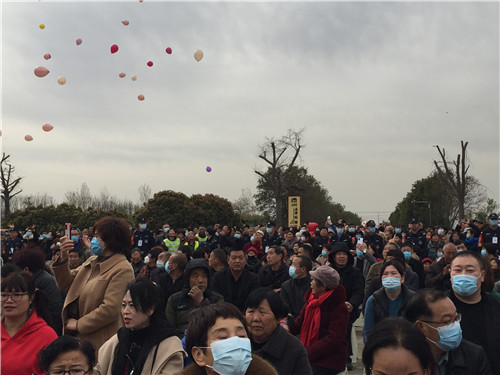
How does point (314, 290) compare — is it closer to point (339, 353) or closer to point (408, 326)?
point (339, 353)

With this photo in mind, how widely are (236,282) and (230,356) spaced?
4.90 m

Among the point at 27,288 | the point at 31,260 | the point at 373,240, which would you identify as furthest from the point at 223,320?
the point at 373,240

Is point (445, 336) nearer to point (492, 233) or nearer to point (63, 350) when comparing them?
point (63, 350)

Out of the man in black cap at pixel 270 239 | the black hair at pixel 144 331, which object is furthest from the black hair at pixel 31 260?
the man in black cap at pixel 270 239

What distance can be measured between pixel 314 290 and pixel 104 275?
2118 millimetres

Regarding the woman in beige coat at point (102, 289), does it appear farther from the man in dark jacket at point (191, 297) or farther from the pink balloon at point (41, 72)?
the pink balloon at point (41, 72)

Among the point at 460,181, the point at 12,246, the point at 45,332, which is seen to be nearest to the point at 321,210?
the point at 460,181

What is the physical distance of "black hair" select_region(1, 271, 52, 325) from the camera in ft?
13.2

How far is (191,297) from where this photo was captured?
5621mm

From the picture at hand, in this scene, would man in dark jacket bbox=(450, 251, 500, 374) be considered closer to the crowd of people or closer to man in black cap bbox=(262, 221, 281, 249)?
the crowd of people

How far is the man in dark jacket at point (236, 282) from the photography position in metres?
7.44

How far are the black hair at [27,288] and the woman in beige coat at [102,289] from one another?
30 cm

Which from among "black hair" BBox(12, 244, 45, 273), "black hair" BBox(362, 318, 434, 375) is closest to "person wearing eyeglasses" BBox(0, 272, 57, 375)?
"black hair" BBox(12, 244, 45, 273)

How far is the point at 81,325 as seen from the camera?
14.6 ft
